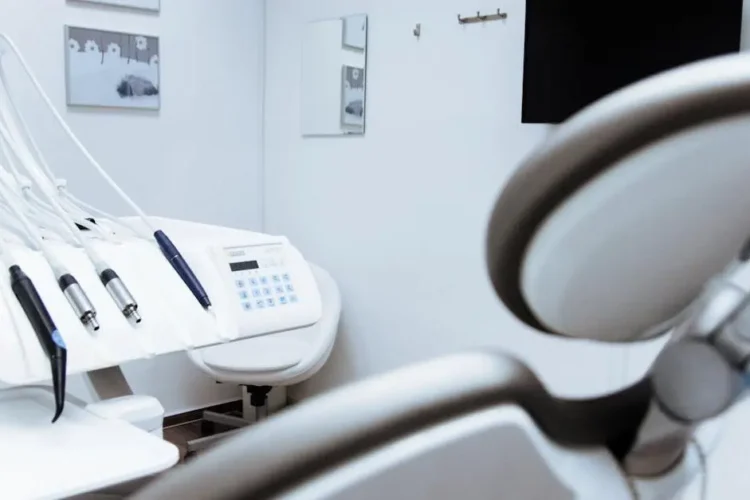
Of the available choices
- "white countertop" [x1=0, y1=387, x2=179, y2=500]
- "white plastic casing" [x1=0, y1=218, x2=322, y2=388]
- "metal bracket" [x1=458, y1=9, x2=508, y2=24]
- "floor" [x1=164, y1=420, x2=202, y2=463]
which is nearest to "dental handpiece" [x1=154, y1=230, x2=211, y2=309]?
"white plastic casing" [x1=0, y1=218, x2=322, y2=388]

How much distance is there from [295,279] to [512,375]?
1.17 meters

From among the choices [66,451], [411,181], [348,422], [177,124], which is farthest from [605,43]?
[348,422]

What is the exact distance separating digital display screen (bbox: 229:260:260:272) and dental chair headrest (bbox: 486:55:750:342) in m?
1.05

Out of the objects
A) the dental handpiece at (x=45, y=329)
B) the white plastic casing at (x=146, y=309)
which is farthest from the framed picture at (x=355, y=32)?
the dental handpiece at (x=45, y=329)

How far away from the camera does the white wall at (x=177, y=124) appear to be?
2.99 metres

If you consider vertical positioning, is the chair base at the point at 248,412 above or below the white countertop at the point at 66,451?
below

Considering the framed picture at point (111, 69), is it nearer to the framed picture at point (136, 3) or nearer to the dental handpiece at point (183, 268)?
the framed picture at point (136, 3)

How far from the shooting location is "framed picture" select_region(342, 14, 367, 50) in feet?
10.2

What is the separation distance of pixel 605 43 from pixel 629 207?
200cm

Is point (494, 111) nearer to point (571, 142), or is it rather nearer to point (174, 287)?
point (174, 287)

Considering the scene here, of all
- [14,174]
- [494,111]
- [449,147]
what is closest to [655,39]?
[494,111]

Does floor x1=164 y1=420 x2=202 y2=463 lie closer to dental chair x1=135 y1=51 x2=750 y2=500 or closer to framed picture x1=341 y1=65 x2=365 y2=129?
framed picture x1=341 y1=65 x2=365 y2=129

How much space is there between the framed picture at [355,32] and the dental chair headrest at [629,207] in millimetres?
2847

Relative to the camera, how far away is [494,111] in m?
2.66
